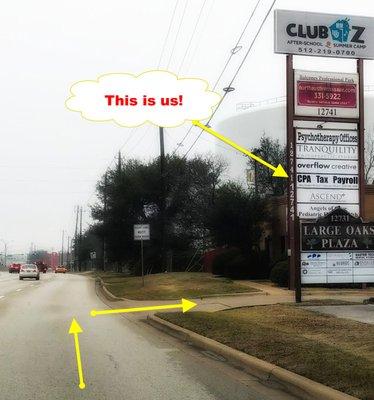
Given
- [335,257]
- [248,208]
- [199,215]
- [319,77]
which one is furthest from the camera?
[199,215]

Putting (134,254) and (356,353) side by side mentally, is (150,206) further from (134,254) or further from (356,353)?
(356,353)

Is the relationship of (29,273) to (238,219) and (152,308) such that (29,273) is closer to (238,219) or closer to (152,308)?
(238,219)

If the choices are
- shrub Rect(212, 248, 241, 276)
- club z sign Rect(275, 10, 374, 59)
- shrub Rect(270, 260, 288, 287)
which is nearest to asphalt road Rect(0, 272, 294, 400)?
shrub Rect(270, 260, 288, 287)

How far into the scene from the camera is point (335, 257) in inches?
701

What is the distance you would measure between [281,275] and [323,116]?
7046 mm

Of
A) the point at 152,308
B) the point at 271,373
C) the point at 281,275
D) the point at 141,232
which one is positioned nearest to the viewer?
the point at 271,373

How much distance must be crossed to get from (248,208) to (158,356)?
23656 mm

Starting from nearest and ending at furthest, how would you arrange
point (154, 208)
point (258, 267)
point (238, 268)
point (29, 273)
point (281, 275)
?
point (281, 275), point (238, 268), point (258, 267), point (154, 208), point (29, 273)

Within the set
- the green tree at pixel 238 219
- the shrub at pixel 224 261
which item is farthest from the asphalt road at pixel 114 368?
the green tree at pixel 238 219

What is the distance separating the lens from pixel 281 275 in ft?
82.4

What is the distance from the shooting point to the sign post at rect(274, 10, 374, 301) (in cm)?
2198

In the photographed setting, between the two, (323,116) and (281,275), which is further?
(281,275)

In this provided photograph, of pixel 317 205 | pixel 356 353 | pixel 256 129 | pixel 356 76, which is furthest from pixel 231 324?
pixel 256 129

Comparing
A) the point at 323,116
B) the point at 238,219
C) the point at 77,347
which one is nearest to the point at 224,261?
the point at 238,219
